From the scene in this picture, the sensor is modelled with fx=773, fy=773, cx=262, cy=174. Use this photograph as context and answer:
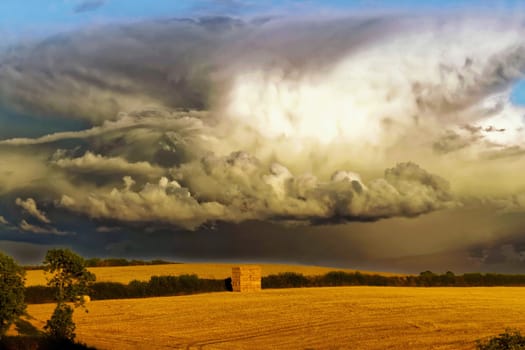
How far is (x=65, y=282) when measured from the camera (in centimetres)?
3522

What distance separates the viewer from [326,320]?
43469 millimetres

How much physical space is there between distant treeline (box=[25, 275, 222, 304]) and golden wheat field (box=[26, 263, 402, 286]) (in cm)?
252

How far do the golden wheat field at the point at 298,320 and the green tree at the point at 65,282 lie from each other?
2.35 meters

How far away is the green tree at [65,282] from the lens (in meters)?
34.7

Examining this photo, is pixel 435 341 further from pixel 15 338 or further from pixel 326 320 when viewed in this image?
pixel 15 338

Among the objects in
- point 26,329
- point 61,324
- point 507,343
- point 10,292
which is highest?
point 10,292

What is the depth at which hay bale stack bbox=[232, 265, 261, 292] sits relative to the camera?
60.7 m

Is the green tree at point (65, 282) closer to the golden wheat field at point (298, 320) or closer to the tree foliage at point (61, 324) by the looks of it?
the tree foliage at point (61, 324)

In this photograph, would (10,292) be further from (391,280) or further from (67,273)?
(391,280)

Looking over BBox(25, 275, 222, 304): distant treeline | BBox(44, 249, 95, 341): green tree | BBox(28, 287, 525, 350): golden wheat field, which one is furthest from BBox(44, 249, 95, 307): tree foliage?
BBox(25, 275, 222, 304): distant treeline

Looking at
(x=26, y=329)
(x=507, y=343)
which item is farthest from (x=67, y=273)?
(x=507, y=343)

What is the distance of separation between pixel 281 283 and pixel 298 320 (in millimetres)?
22780

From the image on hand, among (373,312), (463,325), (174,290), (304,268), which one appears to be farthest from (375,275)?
(463,325)

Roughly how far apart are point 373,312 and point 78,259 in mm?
19609
